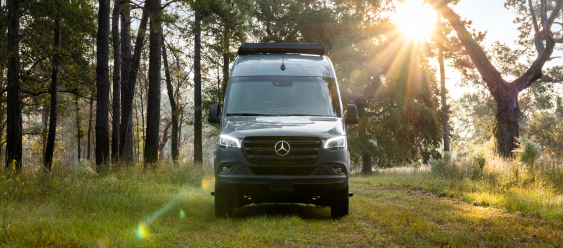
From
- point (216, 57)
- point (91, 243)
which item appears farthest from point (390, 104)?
point (91, 243)

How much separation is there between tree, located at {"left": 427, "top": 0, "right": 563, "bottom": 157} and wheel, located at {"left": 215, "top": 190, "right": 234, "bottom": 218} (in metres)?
17.1

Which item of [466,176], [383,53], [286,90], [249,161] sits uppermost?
[383,53]

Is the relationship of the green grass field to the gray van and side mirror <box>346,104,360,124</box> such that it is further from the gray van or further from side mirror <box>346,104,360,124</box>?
Result: side mirror <box>346,104,360,124</box>

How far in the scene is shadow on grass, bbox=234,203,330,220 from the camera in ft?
26.2

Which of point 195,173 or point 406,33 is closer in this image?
point 195,173

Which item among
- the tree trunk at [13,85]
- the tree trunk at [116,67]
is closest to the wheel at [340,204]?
the tree trunk at [116,67]

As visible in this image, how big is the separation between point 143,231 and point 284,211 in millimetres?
3073

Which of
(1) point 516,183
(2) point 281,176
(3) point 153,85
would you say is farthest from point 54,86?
(1) point 516,183

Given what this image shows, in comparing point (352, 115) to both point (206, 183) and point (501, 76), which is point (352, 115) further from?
point (501, 76)

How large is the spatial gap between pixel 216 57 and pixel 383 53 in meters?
10.4

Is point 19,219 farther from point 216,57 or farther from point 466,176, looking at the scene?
point 216,57

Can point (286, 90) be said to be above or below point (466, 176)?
above

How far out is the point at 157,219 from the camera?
716 centimetres

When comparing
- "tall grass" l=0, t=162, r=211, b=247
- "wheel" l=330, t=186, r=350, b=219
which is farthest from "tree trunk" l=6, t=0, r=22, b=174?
"wheel" l=330, t=186, r=350, b=219
